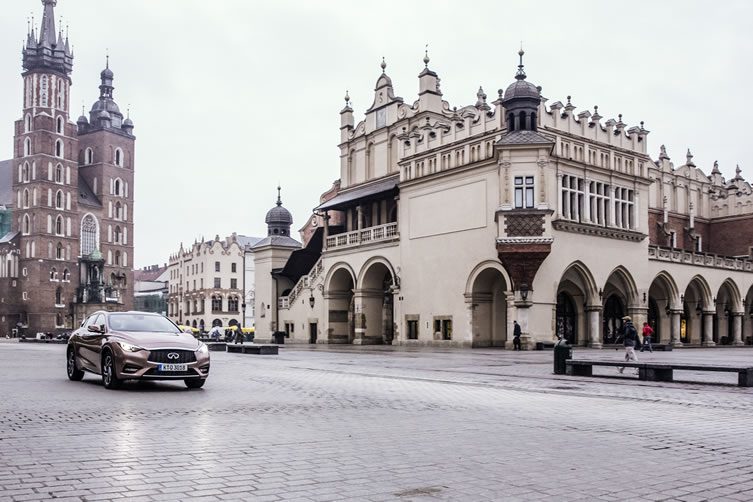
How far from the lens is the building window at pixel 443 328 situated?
43.5 metres

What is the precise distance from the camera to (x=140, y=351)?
46.3 ft

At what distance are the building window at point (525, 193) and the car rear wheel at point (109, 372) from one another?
27742mm

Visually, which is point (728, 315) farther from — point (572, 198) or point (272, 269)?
point (272, 269)

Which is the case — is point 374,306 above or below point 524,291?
below

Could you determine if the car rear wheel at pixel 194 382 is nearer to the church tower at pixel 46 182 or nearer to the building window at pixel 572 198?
the building window at pixel 572 198

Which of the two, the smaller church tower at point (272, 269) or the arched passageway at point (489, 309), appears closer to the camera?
the arched passageway at point (489, 309)

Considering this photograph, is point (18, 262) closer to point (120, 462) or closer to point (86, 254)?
point (86, 254)

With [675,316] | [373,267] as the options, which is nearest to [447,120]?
[373,267]

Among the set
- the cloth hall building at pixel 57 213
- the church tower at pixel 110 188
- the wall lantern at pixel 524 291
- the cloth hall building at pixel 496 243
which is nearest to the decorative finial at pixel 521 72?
the cloth hall building at pixel 496 243

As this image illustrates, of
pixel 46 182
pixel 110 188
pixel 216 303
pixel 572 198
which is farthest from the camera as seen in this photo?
pixel 110 188

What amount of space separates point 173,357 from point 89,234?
352ft

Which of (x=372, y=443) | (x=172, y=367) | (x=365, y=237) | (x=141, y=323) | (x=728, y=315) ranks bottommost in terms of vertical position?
(x=728, y=315)

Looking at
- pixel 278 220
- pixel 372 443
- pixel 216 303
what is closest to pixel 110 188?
pixel 216 303

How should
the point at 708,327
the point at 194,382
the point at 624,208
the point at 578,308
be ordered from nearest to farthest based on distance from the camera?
1. the point at 194,382
2. the point at 578,308
3. the point at 624,208
4. the point at 708,327
